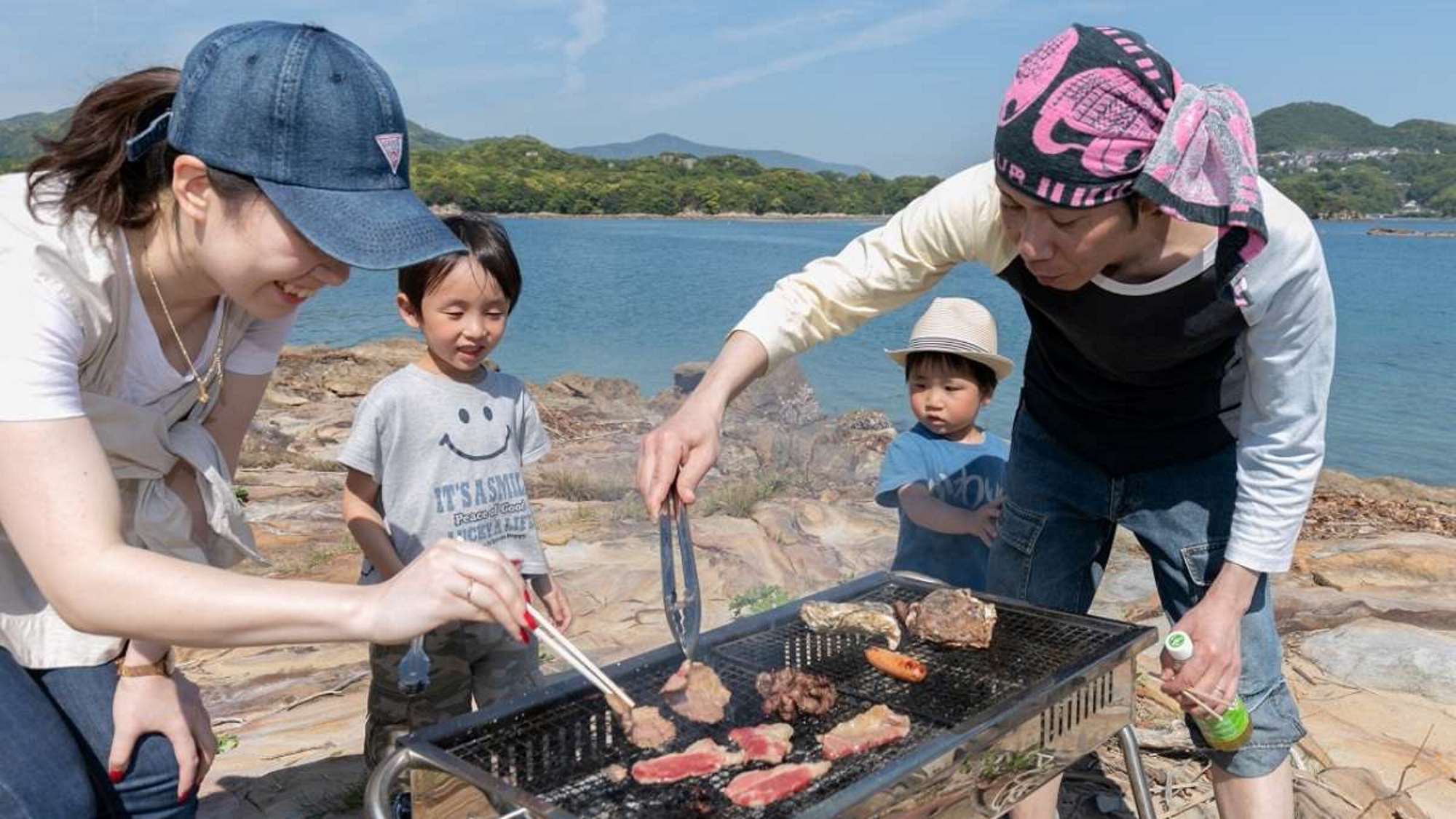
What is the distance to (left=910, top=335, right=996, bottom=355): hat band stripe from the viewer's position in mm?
4223

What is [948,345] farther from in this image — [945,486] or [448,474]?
[448,474]

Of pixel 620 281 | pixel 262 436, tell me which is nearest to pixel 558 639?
pixel 262 436

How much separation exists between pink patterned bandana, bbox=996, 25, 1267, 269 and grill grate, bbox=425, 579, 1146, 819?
1106 millimetres

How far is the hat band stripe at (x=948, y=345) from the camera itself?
4223 millimetres

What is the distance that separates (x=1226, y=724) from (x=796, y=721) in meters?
1.18

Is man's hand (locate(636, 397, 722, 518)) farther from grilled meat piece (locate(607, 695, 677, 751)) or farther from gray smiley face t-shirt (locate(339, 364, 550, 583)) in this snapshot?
gray smiley face t-shirt (locate(339, 364, 550, 583))

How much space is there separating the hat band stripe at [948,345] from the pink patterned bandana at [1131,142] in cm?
174

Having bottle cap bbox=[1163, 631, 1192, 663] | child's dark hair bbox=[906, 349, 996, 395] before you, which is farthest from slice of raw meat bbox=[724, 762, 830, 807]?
child's dark hair bbox=[906, 349, 996, 395]

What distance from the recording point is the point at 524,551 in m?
3.84

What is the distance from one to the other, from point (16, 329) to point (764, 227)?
242ft

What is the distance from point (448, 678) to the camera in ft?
12.0

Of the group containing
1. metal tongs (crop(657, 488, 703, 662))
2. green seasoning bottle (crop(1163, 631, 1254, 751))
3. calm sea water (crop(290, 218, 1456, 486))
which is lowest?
calm sea water (crop(290, 218, 1456, 486))

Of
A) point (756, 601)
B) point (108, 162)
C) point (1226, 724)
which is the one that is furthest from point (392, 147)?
point (756, 601)

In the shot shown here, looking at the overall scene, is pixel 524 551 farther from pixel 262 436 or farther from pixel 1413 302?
pixel 1413 302
